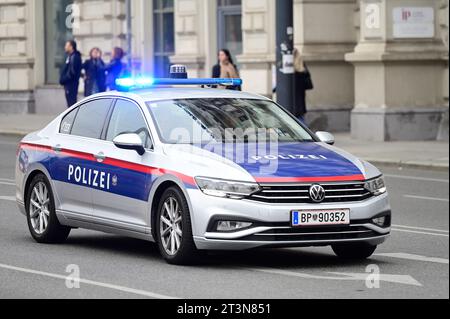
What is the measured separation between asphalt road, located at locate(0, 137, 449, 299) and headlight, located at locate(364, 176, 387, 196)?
0.56m

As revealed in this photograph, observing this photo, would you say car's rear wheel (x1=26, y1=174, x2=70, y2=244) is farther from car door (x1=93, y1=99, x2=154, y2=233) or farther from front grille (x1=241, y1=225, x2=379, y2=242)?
front grille (x1=241, y1=225, x2=379, y2=242)

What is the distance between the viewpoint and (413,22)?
91.3 feet

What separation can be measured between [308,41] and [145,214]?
18.7 metres

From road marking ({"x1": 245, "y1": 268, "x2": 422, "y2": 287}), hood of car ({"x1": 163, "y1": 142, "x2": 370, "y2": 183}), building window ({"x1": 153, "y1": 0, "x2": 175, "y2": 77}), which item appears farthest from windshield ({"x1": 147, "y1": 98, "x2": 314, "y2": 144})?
building window ({"x1": 153, "y1": 0, "x2": 175, "y2": 77})

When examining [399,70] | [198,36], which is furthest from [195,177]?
[198,36]

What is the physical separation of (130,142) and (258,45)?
63.3ft

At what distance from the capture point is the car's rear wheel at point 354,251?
38.5 feet

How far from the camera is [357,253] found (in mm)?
11867

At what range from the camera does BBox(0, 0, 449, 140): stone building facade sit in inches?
1094

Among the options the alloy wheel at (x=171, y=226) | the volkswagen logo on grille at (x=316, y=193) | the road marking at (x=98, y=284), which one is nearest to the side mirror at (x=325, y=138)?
the volkswagen logo on grille at (x=316, y=193)

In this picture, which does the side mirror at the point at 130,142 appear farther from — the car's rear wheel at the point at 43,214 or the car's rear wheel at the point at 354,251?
the car's rear wheel at the point at 354,251

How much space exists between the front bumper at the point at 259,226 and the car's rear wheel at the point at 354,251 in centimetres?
47

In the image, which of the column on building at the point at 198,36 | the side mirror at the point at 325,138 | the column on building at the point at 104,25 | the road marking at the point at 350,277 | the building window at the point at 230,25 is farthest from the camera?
the column on building at the point at 104,25
